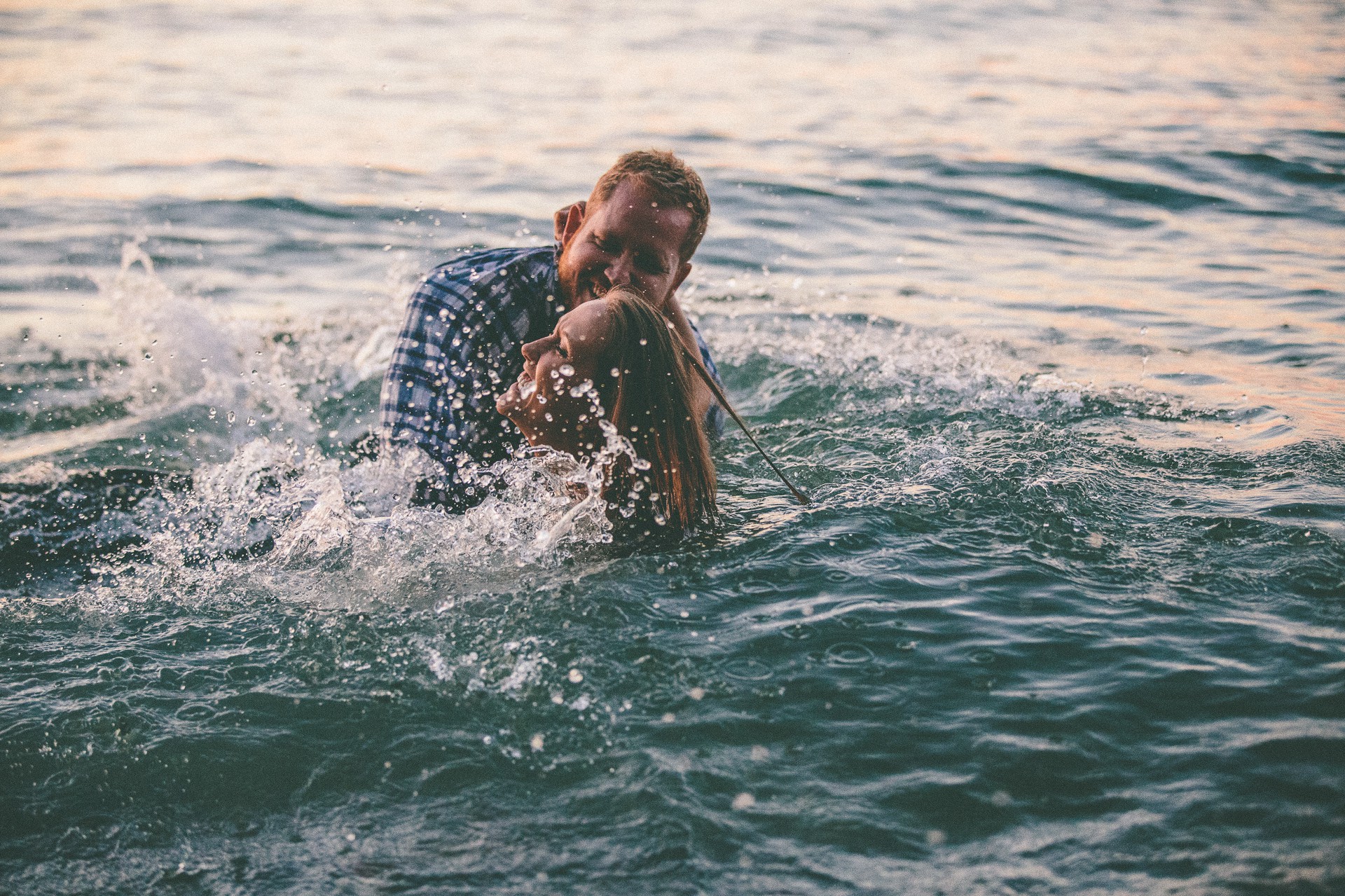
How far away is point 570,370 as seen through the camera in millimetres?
3461

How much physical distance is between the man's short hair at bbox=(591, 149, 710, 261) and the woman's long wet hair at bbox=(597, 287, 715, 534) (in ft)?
1.68

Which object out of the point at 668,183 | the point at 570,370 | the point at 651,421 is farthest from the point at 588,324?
the point at 668,183

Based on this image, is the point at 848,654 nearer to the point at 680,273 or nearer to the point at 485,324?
the point at 680,273

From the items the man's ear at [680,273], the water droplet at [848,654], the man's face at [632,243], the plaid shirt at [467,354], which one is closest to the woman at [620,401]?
the man's face at [632,243]

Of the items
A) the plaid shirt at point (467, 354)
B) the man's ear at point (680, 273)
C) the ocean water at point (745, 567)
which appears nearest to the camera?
the ocean water at point (745, 567)

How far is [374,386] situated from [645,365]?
12.1ft

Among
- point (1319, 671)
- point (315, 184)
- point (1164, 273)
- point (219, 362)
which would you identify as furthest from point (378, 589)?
point (315, 184)

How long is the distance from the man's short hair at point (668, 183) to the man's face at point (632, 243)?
0.03 meters

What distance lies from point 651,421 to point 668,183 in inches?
38.2

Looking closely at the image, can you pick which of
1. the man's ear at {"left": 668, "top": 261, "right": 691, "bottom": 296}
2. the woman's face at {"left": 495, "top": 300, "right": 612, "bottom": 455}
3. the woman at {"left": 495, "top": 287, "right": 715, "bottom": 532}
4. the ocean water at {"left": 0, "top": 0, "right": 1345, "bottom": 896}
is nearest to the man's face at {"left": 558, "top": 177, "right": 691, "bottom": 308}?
the man's ear at {"left": 668, "top": 261, "right": 691, "bottom": 296}

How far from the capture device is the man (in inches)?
170

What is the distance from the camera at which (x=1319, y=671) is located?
3283mm

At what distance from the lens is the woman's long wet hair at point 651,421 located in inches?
140

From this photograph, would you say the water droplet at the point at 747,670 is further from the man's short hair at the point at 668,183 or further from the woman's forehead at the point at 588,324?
the man's short hair at the point at 668,183
